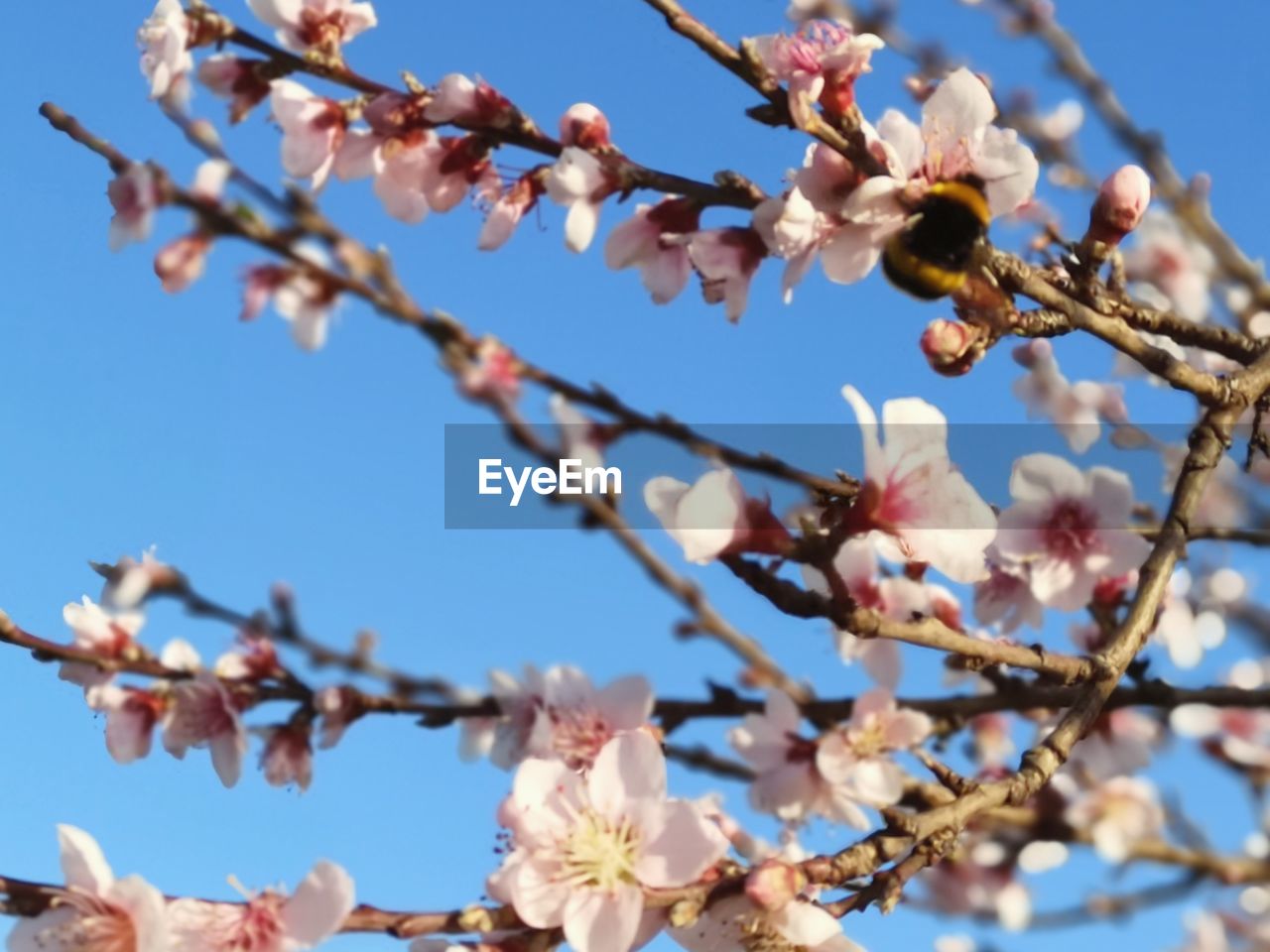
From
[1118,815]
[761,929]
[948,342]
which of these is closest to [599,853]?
[761,929]

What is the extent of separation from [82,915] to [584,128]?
4.41ft

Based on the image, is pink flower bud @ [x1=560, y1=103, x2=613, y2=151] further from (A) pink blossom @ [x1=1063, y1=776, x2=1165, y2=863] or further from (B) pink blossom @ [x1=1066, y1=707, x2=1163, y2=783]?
(A) pink blossom @ [x1=1063, y1=776, x2=1165, y2=863]

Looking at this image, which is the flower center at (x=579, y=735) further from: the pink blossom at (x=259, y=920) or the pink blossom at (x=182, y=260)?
the pink blossom at (x=182, y=260)

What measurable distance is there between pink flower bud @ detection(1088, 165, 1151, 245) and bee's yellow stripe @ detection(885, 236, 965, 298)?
0.96ft

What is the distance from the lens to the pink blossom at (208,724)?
221 centimetres

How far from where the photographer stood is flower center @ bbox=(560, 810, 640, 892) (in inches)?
54.8

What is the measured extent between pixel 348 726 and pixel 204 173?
96 centimetres

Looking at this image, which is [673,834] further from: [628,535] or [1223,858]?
[1223,858]

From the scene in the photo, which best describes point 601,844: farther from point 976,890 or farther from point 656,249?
point 976,890

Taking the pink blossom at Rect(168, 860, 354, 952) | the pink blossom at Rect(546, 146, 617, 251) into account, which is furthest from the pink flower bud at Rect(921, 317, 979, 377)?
the pink blossom at Rect(168, 860, 354, 952)

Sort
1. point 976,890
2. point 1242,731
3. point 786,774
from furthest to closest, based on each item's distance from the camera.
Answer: point 976,890, point 1242,731, point 786,774

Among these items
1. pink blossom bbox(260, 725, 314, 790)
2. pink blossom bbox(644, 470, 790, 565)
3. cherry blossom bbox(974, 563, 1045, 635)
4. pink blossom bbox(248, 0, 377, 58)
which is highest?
pink blossom bbox(248, 0, 377, 58)

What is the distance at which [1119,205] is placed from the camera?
1.72 meters

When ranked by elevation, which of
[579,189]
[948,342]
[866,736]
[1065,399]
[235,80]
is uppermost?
[1065,399]
